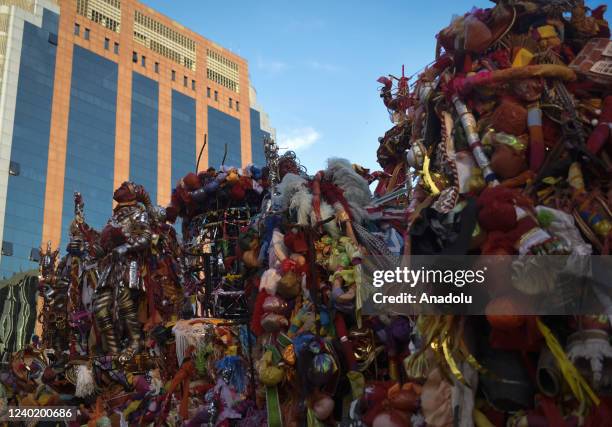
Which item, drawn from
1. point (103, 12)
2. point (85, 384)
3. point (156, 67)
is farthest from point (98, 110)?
point (85, 384)

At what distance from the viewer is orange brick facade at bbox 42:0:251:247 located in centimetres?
4284

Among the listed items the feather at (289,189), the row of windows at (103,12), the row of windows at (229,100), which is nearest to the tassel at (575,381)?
the feather at (289,189)

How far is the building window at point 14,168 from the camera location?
39.2m

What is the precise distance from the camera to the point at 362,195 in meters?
6.32

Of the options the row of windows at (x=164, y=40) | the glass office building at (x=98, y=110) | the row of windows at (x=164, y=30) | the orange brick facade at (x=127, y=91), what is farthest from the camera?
the row of windows at (x=164, y=30)

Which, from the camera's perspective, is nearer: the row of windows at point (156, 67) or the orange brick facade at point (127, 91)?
the orange brick facade at point (127, 91)

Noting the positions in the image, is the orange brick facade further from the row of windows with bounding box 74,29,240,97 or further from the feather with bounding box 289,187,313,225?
the feather with bounding box 289,187,313,225

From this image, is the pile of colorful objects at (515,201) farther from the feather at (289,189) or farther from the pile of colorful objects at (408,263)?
the feather at (289,189)

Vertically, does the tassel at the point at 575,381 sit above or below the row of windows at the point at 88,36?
below

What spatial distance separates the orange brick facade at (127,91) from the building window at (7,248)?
2.40 meters

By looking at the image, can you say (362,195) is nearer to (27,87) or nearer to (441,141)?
(441,141)

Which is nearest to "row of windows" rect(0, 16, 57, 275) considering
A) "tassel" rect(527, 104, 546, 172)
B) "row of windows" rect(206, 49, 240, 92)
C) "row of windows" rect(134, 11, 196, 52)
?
"row of windows" rect(134, 11, 196, 52)

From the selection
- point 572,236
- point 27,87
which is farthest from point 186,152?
point 572,236

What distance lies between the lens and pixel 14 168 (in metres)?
39.5
